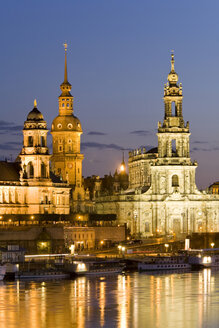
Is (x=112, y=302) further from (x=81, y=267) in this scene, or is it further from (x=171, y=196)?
(x=171, y=196)

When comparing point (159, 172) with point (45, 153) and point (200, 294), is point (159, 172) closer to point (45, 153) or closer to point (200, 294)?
point (45, 153)

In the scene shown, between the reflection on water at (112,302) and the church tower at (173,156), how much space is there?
4721 cm

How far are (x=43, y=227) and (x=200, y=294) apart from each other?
40477 mm

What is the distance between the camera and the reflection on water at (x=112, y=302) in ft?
284

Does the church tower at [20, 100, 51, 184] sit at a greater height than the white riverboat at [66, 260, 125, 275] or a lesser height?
greater

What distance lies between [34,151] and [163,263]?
27220 millimetres

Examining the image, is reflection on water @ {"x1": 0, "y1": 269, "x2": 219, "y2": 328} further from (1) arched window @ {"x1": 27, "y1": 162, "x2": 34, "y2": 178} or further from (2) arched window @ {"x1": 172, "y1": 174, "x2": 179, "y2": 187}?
(2) arched window @ {"x1": 172, "y1": 174, "x2": 179, "y2": 187}

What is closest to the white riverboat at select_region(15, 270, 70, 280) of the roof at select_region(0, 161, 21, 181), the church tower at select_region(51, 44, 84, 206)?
the roof at select_region(0, 161, 21, 181)

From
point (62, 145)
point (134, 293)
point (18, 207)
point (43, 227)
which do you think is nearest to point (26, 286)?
point (134, 293)

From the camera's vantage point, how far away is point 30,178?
14988 centimetres

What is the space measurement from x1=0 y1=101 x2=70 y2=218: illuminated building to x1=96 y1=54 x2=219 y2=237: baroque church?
2008cm

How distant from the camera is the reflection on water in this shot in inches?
3403

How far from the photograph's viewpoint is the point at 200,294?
103 meters

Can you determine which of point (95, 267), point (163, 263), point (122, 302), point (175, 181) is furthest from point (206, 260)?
point (122, 302)
